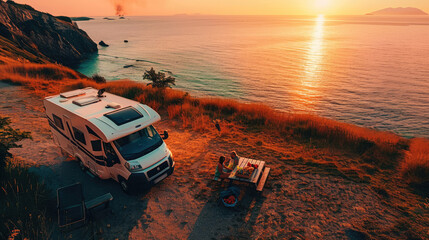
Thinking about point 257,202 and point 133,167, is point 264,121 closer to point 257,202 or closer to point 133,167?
point 257,202

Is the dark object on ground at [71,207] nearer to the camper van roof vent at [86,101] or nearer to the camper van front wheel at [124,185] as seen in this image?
the camper van front wheel at [124,185]

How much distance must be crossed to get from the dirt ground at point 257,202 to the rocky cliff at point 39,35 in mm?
38804

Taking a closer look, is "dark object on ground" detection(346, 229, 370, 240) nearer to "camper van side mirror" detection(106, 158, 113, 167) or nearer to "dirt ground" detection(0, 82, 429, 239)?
"dirt ground" detection(0, 82, 429, 239)

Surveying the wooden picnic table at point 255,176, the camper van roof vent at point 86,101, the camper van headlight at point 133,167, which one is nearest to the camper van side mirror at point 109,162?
the camper van headlight at point 133,167

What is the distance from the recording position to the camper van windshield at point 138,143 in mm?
7535

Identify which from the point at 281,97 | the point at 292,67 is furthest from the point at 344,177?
the point at 292,67

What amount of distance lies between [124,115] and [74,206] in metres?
3.20

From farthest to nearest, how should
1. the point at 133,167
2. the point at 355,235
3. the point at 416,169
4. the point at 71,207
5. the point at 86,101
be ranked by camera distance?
the point at 416,169
the point at 86,101
the point at 133,167
the point at 71,207
the point at 355,235

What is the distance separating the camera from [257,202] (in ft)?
25.2

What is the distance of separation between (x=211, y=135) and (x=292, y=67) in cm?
→ 3725

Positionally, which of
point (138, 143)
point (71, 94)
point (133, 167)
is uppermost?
point (71, 94)

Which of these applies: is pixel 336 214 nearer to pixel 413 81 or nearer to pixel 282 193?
pixel 282 193

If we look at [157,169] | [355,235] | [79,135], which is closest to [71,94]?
[79,135]

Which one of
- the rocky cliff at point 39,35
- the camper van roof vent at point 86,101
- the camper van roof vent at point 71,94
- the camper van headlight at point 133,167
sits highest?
the rocky cliff at point 39,35
